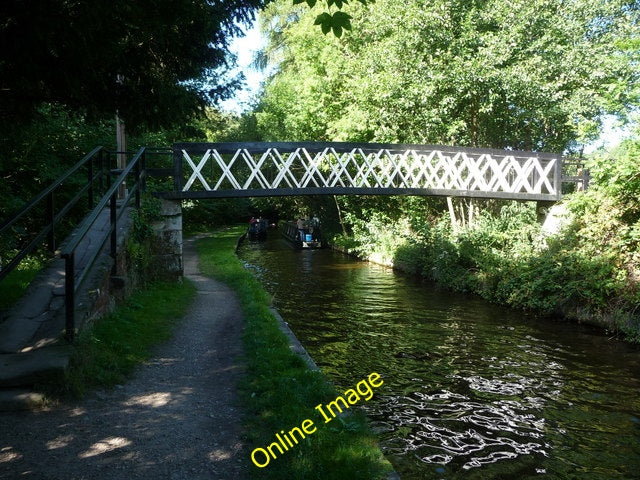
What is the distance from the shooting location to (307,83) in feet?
91.5

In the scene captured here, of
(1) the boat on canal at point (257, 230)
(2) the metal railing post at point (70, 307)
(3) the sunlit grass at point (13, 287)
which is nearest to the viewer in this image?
(2) the metal railing post at point (70, 307)

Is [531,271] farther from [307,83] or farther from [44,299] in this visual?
[307,83]

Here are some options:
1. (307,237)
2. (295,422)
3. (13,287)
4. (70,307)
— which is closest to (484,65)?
(307,237)

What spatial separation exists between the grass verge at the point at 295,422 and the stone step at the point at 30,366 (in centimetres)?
179

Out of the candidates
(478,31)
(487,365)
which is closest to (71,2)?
(487,365)

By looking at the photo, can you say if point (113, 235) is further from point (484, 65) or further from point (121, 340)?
point (484, 65)

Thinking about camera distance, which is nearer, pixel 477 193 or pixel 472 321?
pixel 472 321

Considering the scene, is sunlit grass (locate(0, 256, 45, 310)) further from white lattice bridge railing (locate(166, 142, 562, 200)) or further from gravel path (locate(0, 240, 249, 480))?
white lattice bridge railing (locate(166, 142, 562, 200))

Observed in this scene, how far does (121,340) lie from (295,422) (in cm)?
297

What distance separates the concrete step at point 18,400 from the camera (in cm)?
444

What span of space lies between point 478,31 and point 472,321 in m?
14.0

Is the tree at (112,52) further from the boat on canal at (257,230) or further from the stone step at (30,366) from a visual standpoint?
the boat on canal at (257,230)

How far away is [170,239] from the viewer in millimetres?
13336

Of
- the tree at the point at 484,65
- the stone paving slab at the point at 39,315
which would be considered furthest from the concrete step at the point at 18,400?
the tree at the point at 484,65
